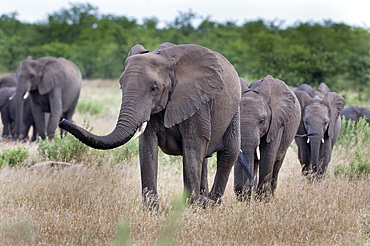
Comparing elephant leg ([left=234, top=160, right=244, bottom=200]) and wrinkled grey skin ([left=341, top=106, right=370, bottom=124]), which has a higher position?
elephant leg ([left=234, top=160, right=244, bottom=200])

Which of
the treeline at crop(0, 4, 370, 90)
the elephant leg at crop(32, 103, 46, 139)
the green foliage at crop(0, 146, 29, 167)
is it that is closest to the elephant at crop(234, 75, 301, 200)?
the green foliage at crop(0, 146, 29, 167)

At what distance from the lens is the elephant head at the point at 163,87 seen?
5.33 m

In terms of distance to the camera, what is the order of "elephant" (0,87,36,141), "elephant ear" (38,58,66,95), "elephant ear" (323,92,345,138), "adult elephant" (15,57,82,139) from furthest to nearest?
"elephant" (0,87,36,141) → "elephant ear" (38,58,66,95) → "adult elephant" (15,57,82,139) → "elephant ear" (323,92,345,138)

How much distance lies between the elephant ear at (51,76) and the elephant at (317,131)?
621cm

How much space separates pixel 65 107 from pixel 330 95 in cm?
692

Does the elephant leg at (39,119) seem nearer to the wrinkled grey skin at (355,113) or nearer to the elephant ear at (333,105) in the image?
the elephant ear at (333,105)

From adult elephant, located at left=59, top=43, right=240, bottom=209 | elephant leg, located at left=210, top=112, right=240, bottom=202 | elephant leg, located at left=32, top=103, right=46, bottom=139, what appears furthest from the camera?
elephant leg, located at left=32, top=103, right=46, bottom=139

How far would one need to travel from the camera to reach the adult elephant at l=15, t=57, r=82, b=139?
13.2 m

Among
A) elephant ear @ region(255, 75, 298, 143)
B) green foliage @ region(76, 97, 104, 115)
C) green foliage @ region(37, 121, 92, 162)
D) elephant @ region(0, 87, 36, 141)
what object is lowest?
green foliage @ region(76, 97, 104, 115)

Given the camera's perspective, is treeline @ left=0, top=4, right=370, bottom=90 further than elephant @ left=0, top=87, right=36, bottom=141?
Yes

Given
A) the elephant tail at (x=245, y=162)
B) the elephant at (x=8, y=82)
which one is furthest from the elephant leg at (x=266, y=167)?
the elephant at (x=8, y=82)

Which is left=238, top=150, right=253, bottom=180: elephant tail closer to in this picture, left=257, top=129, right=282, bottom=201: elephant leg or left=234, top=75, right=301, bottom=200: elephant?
left=234, top=75, right=301, bottom=200: elephant

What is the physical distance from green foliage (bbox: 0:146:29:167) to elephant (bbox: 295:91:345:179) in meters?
Answer: 4.42

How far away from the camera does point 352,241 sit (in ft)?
18.8
